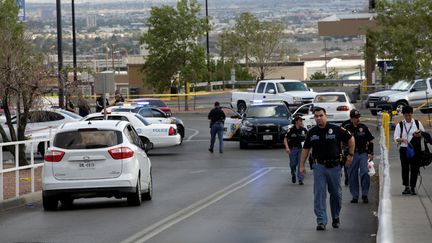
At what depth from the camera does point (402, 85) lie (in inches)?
2142

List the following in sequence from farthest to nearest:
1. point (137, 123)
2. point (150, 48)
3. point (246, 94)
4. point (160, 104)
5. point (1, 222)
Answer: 1. point (150, 48)
2. point (246, 94)
3. point (160, 104)
4. point (137, 123)
5. point (1, 222)

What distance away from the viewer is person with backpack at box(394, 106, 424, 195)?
809 inches

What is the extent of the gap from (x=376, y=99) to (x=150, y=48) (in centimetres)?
2062

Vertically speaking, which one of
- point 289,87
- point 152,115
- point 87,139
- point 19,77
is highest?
point 19,77

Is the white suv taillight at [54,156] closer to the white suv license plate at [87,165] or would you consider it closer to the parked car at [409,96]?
the white suv license plate at [87,165]

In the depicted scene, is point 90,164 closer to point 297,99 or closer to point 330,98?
point 330,98

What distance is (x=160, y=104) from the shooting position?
→ 5234 cm

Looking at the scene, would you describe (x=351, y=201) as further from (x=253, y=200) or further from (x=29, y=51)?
(x=29, y=51)

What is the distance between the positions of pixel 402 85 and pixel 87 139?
36293mm

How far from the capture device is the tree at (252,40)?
9150 cm

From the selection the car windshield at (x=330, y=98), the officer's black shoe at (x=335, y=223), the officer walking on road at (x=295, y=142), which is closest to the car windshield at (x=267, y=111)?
the car windshield at (x=330, y=98)

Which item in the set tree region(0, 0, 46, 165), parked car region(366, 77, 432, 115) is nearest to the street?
tree region(0, 0, 46, 165)

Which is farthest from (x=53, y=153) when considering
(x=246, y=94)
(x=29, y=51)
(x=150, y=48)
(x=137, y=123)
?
(x=150, y=48)

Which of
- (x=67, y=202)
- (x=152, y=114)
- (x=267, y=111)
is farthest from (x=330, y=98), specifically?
(x=67, y=202)
